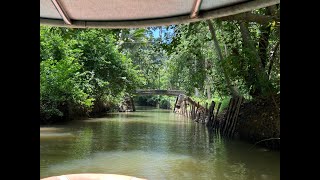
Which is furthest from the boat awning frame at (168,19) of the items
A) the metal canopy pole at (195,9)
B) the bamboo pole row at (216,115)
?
the bamboo pole row at (216,115)

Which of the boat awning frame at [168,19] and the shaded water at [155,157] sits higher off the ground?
the boat awning frame at [168,19]

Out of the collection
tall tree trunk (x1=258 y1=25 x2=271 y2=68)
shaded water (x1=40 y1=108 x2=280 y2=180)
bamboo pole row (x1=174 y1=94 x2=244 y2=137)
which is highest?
tall tree trunk (x1=258 y1=25 x2=271 y2=68)

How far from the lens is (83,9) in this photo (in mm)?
3201

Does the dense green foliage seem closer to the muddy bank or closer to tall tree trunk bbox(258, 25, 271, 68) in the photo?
tall tree trunk bbox(258, 25, 271, 68)

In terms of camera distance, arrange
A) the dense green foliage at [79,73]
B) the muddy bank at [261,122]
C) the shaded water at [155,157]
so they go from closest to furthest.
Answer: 1. the shaded water at [155,157]
2. the muddy bank at [261,122]
3. the dense green foliage at [79,73]

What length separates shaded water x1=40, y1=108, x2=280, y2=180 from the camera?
26.9ft

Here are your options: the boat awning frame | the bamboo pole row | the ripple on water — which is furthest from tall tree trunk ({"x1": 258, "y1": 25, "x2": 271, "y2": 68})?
the boat awning frame

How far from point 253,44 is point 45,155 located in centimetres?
819

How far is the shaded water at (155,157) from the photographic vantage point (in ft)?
26.9

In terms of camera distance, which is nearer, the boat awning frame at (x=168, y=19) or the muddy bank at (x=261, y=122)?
the boat awning frame at (x=168, y=19)

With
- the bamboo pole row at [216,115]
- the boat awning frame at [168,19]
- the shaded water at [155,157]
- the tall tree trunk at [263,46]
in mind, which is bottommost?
the shaded water at [155,157]

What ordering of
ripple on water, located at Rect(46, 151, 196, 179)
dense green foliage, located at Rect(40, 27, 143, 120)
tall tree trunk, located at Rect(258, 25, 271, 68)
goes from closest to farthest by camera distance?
ripple on water, located at Rect(46, 151, 196, 179)
tall tree trunk, located at Rect(258, 25, 271, 68)
dense green foliage, located at Rect(40, 27, 143, 120)

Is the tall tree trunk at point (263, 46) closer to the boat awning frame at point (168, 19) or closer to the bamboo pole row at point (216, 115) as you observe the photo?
the bamboo pole row at point (216, 115)
